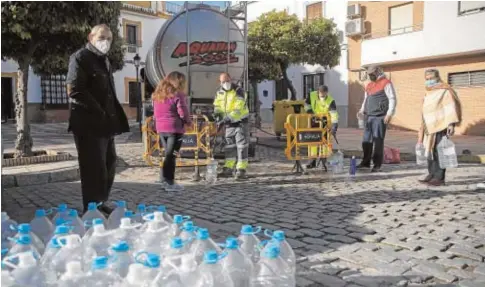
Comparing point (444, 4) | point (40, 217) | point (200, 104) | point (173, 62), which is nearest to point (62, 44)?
point (173, 62)

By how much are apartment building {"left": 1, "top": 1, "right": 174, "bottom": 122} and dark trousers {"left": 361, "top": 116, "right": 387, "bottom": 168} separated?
1891 cm

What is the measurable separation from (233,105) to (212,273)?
5.17 metres

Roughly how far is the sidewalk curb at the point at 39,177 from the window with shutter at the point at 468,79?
15369 mm

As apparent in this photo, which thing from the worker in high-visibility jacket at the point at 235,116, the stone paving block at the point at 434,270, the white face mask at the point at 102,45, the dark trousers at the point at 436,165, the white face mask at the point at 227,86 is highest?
the white face mask at the point at 102,45

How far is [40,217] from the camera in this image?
→ 3.00m

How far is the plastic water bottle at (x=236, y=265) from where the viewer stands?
232 centimetres

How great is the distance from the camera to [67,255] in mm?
2264

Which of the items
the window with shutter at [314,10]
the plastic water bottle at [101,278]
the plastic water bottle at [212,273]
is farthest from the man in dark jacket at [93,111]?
the window with shutter at [314,10]

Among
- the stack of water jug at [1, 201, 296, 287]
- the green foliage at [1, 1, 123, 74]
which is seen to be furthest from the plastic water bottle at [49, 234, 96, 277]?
the green foliage at [1, 1, 123, 74]

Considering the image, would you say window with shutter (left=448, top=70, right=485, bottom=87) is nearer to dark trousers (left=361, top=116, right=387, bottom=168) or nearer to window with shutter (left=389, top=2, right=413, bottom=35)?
window with shutter (left=389, top=2, right=413, bottom=35)

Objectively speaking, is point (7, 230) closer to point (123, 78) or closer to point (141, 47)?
point (123, 78)

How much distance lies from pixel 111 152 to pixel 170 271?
2.99m

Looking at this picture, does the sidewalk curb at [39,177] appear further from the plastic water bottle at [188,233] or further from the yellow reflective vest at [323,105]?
the plastic water bottle at [188,233]

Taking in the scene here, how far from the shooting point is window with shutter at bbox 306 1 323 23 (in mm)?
25219
